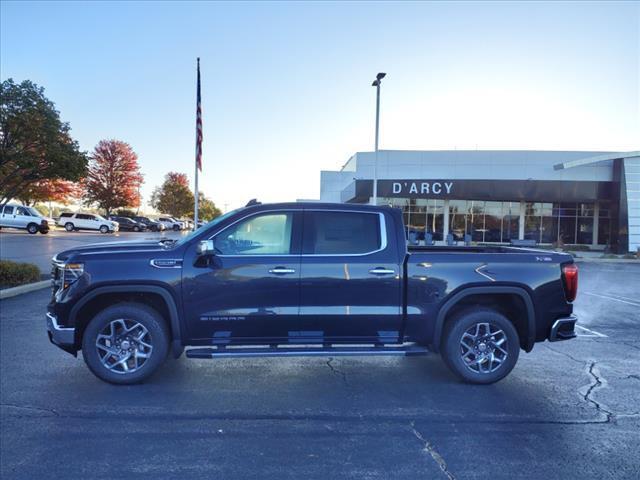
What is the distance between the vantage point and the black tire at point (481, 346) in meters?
5.33

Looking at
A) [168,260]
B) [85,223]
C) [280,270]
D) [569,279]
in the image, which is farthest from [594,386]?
[85,223]

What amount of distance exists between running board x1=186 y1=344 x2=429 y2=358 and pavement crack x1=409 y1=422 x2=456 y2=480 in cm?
109

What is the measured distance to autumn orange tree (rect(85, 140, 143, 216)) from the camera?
61906 mm

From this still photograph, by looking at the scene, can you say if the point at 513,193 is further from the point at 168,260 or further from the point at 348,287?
the point at 168,260

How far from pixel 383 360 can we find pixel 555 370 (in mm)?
2081

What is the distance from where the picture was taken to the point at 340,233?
537 centimetres

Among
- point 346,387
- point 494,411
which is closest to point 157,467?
point 346,387

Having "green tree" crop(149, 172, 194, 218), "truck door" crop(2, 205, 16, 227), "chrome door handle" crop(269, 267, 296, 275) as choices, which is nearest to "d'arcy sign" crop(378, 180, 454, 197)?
"chrome door handle" crop(269, 267, 296, 275)

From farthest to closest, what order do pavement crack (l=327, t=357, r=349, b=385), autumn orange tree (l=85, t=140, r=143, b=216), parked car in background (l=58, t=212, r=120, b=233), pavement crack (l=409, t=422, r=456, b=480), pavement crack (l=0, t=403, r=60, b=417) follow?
autumn orange tree (l=85, t=140, r=143, b=216) → parked car in background (l=58, t=212, r=120, b=233) → pavement crack (l=327, t=357, r=349, b=385) → pavement crack (l=0, t=403, r=60, b=417) → pavement crack (l=409, t=422, r=456, b=480)

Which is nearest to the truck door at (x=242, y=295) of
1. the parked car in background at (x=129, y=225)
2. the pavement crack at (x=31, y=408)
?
the pavement crack at (x=31, y=408)

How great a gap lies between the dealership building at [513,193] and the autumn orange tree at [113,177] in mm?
37885

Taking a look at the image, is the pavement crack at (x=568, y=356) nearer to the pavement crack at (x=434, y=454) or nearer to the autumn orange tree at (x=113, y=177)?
the pavement crack at (x=434, y=454)

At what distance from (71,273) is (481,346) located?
4394 mm

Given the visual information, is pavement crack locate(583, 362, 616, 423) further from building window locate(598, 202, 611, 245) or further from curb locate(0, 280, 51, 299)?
building window locate(598, 202, 611, 245)
